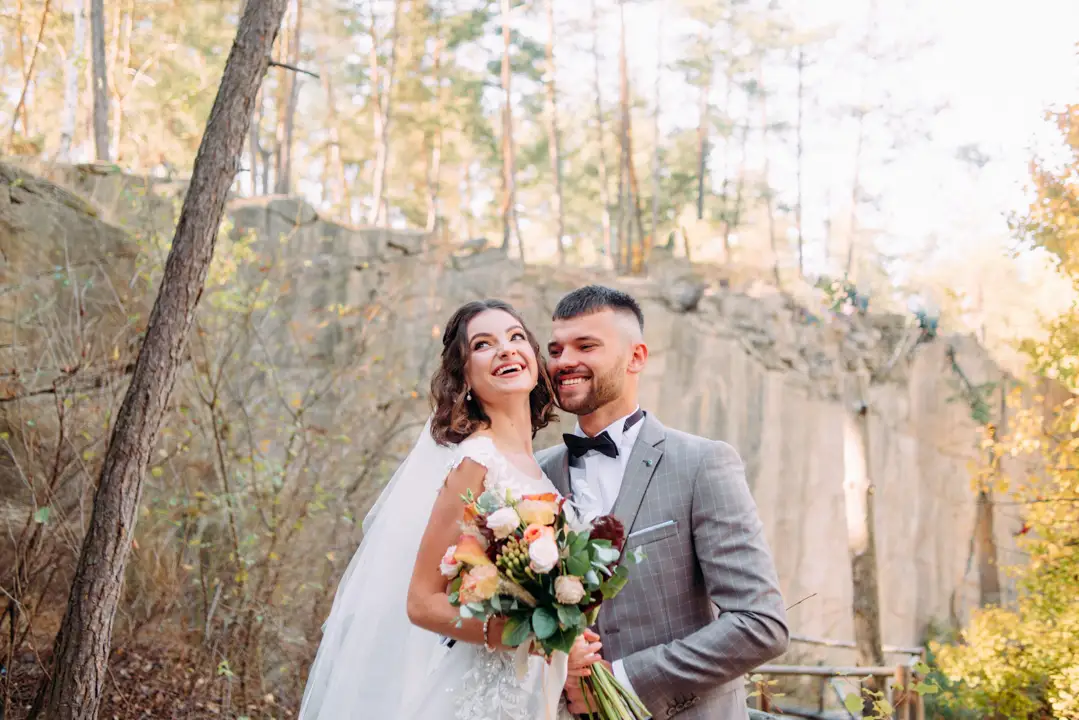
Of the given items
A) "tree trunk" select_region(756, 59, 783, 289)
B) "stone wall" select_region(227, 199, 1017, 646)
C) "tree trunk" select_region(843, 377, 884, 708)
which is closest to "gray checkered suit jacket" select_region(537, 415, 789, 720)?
"tree trunk" select_region(843, 377, 884, 708)

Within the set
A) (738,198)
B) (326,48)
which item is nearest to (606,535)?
(326,48)

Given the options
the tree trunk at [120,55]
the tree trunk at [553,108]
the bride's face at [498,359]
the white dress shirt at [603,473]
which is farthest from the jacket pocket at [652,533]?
the tree trunk at [553,108]

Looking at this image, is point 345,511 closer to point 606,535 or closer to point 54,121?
point 606,535

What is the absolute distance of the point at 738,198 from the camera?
1994 cm

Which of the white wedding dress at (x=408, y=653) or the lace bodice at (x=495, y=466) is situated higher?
the lace bodice at (x=495, y=466)

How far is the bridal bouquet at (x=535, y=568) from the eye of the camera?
189 centimetres

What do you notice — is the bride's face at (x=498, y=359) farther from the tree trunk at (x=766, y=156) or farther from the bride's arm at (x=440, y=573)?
the tree trunk at (x=766, y=156)

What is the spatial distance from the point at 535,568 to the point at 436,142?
17.6 metres

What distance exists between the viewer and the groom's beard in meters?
2.47

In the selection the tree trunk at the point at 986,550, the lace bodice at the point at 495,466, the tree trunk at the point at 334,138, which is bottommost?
the tree trunk at the point at 986,550

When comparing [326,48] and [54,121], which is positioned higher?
[326,48]

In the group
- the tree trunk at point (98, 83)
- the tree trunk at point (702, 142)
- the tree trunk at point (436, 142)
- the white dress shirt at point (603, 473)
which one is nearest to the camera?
the white dress shirt at point (603, 473)

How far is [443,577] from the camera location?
219 cm

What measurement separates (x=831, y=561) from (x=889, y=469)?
2048 millimetres
